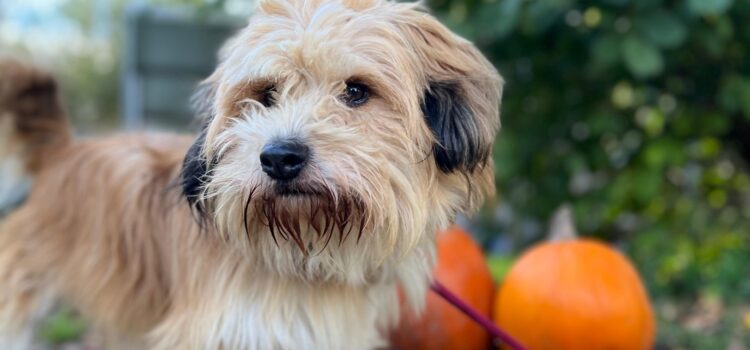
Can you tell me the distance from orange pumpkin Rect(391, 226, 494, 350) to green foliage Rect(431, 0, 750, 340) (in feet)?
3.00

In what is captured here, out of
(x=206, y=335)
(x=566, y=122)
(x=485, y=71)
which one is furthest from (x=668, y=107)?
(x=206, y=335)

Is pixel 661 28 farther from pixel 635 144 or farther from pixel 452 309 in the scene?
pixel 452 309

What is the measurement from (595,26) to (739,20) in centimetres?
71

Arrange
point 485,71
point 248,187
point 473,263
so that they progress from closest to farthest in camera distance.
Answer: point 248,187 → point 485,71 → point 473,263

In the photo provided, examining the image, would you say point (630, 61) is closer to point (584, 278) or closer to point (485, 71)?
point (584, 278)

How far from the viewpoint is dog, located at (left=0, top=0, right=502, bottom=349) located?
2.09 m

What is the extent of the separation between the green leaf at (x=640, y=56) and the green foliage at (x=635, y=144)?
0.30 m

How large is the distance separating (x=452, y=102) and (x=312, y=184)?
21.2 inches

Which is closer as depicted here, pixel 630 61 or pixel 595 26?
pixel 630 61

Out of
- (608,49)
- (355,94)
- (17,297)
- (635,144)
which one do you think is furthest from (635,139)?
(17,297)

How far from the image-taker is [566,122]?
4793mm

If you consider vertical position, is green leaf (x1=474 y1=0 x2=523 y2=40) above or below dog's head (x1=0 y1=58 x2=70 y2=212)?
above

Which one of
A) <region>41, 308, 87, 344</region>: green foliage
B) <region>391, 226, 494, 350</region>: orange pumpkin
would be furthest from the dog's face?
<region>41, 308, 87, 344</region>: green foliage

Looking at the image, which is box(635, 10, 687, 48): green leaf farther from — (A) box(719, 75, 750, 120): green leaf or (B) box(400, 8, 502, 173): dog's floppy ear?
(B) box(400, 8, 502, 173): dog's floppy ear
